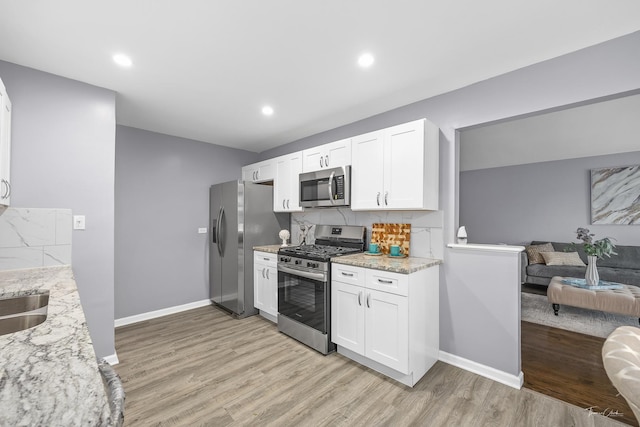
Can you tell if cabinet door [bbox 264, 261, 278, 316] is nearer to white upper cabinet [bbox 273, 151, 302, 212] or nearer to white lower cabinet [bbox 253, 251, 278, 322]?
white lower cabinet [bbox 253, 251, 278, 322]

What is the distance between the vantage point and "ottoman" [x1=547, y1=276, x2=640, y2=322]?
10.4ft

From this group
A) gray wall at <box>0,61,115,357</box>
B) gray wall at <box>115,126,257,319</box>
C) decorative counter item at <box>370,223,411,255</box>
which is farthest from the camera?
gray wall at <box>115,126,257,319</box>

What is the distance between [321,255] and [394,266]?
0.81m

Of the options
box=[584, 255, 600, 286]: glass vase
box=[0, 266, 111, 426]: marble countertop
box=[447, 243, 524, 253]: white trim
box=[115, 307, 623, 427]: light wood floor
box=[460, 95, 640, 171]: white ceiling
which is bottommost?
box=[115, 307, 623, 427]: light wood floor

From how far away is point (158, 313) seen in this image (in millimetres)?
3830

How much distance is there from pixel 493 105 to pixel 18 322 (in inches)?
136

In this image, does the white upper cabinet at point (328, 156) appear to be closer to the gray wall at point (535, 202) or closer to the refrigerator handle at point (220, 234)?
the refrigerator handle at point (220, 234)

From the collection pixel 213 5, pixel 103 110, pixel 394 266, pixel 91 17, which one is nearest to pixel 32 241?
pixel 103 110

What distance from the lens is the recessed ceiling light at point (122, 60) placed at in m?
2.09

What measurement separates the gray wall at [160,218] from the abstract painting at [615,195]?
6.54 m

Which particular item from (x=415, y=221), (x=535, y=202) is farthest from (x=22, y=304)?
(x=535, y=202)

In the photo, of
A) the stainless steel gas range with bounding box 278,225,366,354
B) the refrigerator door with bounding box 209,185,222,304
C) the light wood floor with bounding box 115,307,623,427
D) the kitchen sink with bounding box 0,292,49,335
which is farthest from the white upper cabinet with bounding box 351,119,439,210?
the kitchen sink with bounding box 0,292,49,335

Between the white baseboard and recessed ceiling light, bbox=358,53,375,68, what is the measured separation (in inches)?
105

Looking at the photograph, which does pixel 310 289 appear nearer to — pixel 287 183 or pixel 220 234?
pixel 287 183
